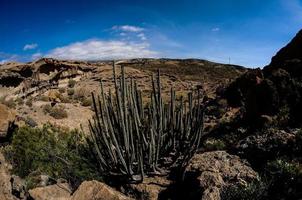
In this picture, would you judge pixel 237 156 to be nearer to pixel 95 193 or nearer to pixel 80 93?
pixel 95 193

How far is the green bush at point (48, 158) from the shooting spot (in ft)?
36.6

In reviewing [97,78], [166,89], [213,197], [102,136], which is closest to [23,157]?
[102,136]

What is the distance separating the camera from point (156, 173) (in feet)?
32.7

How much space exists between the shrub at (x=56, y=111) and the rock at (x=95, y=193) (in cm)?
1568

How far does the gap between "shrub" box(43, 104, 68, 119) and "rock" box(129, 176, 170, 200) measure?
14587 mm

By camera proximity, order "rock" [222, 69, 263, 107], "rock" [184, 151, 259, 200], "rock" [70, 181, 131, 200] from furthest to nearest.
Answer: "rock" [222, 69, 263, 107] < "rock" [184, 151, 259, 200] < "rock" [70, 181, 131, 200]

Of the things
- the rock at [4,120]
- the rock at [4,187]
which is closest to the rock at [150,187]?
the rock at [4,187]

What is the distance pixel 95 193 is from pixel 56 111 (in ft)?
53.9

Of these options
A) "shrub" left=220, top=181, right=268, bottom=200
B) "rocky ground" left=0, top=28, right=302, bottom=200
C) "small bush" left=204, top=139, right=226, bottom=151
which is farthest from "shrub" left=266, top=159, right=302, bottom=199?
"small bush" left=204, top=139, right=226, bottom=151

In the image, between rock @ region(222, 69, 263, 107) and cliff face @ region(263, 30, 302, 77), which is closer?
cliff face @ region(263, 30, 302, 77)

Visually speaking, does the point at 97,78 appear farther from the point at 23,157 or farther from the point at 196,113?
the point at 196,113

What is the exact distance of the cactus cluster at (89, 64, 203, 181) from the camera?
9.51 m

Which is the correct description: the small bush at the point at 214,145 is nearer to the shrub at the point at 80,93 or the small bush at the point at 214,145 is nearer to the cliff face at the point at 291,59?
the cliff face at the point at 291,59

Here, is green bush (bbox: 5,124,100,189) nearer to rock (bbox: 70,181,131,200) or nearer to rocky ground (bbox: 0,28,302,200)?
rocky ground (bbox: 0,28,302,200)
